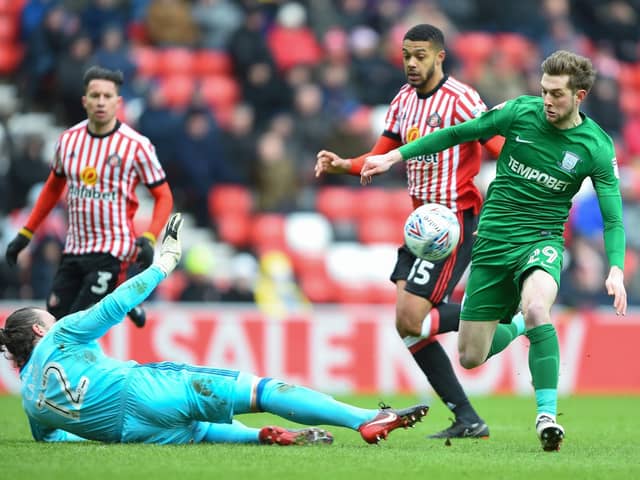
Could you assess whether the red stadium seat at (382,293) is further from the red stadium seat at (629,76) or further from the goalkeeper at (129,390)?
the goalkeeper at (129,390)

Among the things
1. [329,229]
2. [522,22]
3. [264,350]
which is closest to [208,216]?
[329,229]

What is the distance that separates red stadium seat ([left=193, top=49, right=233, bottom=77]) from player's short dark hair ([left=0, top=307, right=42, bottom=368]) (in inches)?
422

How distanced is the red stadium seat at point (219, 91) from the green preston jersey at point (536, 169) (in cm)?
988

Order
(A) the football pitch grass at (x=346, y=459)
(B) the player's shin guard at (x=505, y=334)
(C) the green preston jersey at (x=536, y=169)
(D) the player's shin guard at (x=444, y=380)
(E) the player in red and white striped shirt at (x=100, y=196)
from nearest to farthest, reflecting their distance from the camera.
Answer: (A) the football pitch grass at (x=346, y=459)
(C) the green preston jersey at (x=536, y=169)
(B) the player's shin guard at (x=505, y=334)
(D) the player's shin guard at (x=444, y=380)
(E) the player in red and white striped shirt at (x=100, y=196)

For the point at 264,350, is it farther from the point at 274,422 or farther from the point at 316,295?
the point at 274,422

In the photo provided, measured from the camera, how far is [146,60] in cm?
1686

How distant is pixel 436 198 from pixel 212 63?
9640 mm

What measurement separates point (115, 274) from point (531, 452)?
11.7 ft

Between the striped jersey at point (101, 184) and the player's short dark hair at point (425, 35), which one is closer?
the player's short dark hair at point (425, 35)

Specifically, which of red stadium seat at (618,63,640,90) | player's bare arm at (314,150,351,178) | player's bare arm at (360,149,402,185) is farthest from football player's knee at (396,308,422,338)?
red stadium seat at (618,63,640,90)

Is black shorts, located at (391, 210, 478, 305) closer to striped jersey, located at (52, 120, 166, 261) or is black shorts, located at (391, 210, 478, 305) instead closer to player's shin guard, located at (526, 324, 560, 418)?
player's shin guard, located at (526, 324, 560, 418)

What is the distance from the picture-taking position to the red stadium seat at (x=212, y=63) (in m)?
17.3

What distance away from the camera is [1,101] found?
16172mm

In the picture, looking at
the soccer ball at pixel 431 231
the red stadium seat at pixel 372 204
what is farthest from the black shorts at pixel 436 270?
the red stadium seat at pixel 372 204
